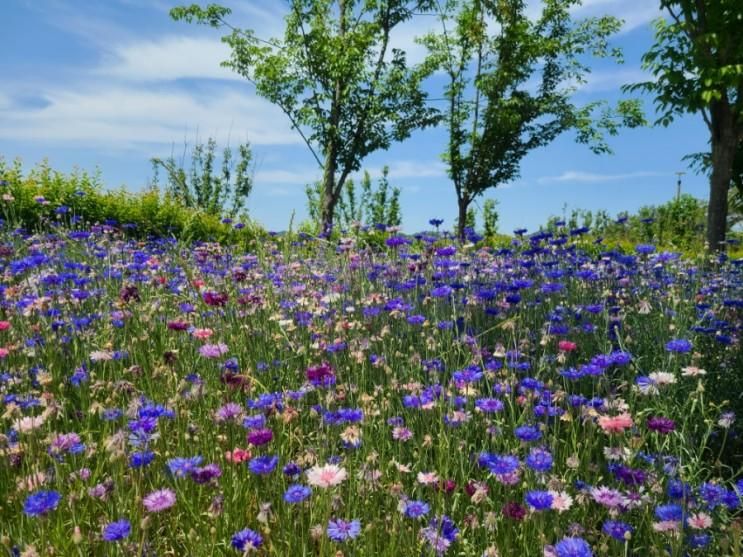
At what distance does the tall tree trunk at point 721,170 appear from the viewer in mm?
12250

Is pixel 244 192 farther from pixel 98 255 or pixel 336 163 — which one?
pixel 98 255

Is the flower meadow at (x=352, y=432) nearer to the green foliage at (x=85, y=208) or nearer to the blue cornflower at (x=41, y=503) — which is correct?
the blue cornflower at (x=41, y=503)

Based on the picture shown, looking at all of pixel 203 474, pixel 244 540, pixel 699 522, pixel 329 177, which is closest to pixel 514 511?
pixel 699 522

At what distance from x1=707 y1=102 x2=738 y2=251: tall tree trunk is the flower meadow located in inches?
336

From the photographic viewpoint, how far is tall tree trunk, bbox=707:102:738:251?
12.2 metres

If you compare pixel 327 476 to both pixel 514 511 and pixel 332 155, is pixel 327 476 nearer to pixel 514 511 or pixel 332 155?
pixel 514 511

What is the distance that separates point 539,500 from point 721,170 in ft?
43.0

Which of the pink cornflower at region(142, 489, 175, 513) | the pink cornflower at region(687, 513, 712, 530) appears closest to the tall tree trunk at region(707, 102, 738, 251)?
the pink cornflower at region(687, 513, 712, 530)

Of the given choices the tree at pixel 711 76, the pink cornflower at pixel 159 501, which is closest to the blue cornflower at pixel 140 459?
the pink cornflower at pixel 159 501

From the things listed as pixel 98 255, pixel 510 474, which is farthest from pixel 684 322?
pixel 98 255

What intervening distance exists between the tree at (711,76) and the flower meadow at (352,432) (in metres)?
8.54

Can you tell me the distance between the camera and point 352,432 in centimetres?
208

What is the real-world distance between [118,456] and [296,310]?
2.30 m

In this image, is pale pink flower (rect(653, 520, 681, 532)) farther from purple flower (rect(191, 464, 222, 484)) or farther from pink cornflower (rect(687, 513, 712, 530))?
purple flower (rect(191, 464, 222, 484))
